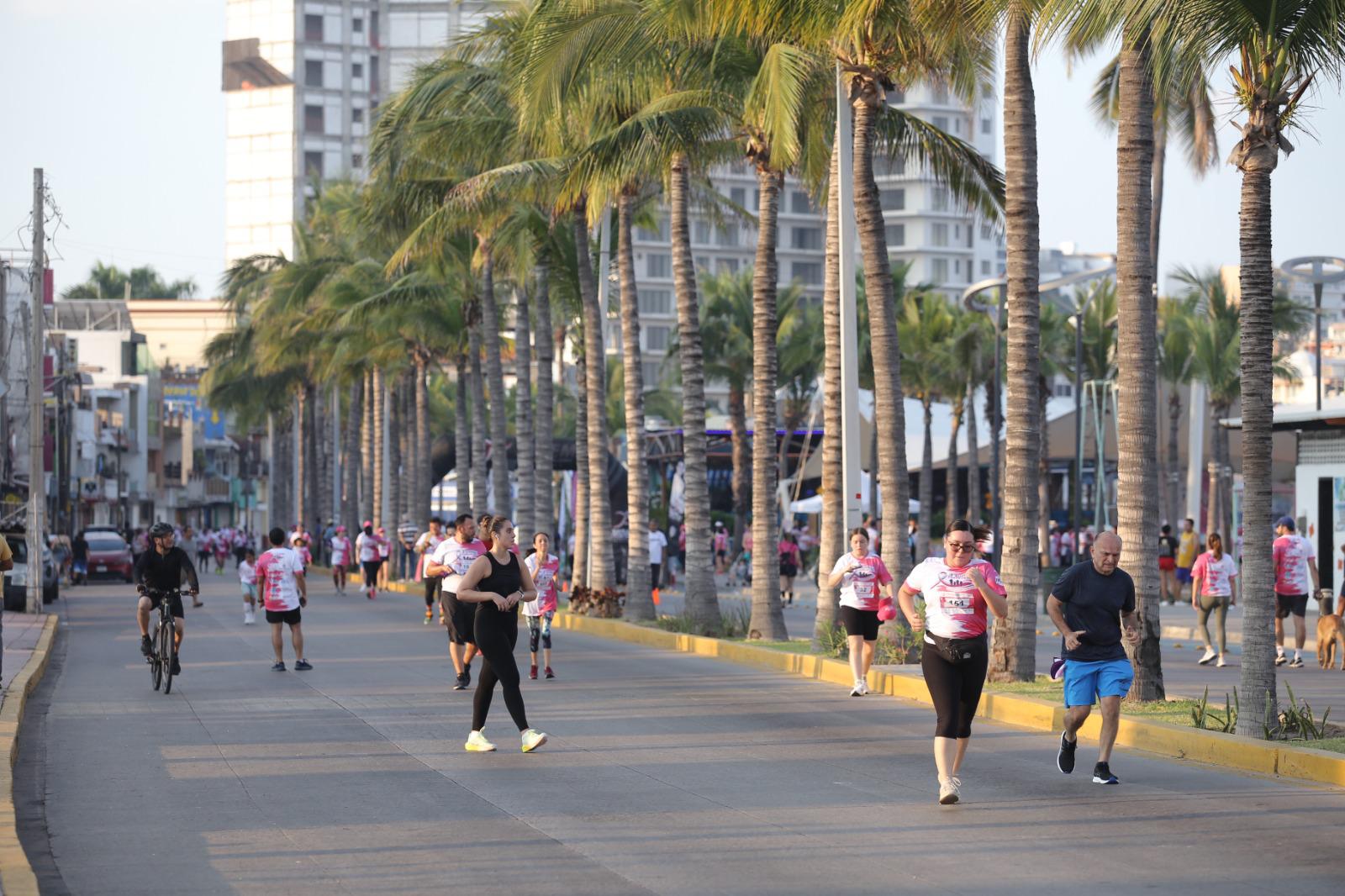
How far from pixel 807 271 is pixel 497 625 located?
128m

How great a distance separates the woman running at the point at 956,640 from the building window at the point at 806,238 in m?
128

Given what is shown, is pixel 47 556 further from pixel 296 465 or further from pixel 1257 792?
pixel 296 465

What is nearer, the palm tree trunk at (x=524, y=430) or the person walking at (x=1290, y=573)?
the person walking at (x=1290, y=573)

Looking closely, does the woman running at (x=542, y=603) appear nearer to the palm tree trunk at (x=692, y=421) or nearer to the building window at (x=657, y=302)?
the palm tree trunk at (x=692, y=421)

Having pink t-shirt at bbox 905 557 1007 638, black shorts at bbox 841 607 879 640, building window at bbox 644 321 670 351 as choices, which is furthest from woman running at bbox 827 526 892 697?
building window at bbox 644 321 670 351

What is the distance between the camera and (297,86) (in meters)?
136

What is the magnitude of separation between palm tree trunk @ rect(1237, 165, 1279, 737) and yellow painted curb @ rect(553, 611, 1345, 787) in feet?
1.47

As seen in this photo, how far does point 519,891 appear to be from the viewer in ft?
27.8

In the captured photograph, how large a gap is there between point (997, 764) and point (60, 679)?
12.5 meters

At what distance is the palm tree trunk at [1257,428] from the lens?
1369 centimetres

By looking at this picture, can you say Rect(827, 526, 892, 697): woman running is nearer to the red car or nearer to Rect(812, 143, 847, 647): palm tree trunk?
Rect(812, 143, 847, 647): palm tree trunk

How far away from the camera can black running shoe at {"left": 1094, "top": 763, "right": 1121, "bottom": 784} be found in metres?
12.1

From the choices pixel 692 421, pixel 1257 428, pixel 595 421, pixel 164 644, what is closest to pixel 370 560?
pixel 595 421

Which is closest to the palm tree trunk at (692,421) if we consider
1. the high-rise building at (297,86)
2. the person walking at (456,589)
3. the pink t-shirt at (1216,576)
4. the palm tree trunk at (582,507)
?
the person walking at (456,589)
